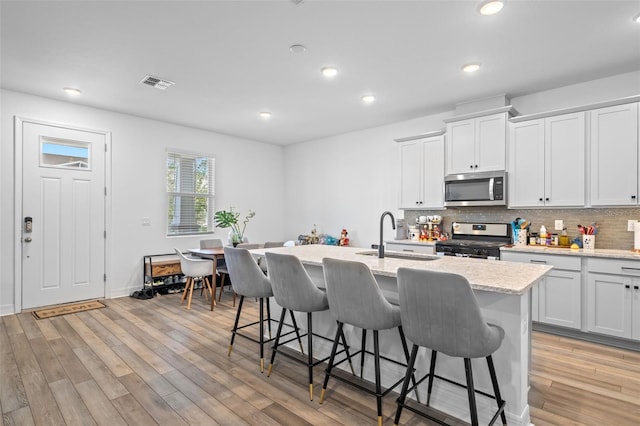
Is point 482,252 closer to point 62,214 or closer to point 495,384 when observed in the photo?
point 495,384

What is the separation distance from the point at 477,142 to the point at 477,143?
1cm

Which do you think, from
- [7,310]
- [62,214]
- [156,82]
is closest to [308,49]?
[156,82]

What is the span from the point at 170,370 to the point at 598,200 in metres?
4.39

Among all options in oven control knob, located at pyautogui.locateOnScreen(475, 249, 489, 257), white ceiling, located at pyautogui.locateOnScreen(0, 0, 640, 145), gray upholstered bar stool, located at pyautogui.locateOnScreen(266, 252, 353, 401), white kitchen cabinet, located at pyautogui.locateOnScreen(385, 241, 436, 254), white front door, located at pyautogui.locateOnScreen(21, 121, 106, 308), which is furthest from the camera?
white kitchen cabinet, located at pyautogui.locateOnScreen(385, 241, 436, 254)

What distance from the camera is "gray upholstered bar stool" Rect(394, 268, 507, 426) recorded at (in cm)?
160

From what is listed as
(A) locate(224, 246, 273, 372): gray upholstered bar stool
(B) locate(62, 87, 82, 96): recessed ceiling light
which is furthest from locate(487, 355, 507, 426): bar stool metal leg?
(B) locate(62, 87, 82, 96): recessed ceiling light

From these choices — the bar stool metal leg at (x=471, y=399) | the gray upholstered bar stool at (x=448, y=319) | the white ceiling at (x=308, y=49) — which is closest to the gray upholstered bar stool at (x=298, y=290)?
the gray upholstered bar stool at (x=448, y=319)

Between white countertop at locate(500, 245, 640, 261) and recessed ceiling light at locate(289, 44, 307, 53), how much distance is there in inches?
118

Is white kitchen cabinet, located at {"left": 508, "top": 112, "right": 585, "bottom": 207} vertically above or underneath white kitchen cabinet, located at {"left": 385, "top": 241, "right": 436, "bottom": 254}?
above

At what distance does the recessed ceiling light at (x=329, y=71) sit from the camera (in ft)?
11.5

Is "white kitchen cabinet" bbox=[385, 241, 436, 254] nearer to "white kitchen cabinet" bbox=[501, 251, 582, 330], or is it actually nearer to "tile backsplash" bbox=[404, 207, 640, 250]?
"tile backsplash" bbox=[404, 207, 640, 250]

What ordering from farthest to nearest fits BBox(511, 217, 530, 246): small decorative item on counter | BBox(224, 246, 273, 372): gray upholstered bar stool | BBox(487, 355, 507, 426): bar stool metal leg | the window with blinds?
the window with blinds, BBox(511, 217, 530, 246): small decorative item on counter, BBox(224, 246, 273, 372): gray upholstered bar stool, BBox(487, 355, 507, 426): bar stool metal leg

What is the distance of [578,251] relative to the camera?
3438 mm

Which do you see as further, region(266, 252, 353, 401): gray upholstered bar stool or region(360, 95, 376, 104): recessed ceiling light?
region(360, 95, 376, 104): recessed ceiling light
